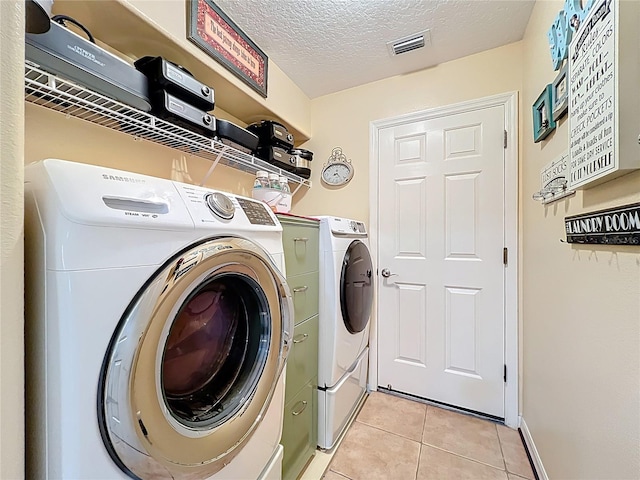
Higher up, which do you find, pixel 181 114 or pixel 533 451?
pixel 181 114

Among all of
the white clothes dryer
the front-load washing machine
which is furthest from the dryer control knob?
the white clothes dryer

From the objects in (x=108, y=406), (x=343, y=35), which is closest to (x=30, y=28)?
(x=108, y=406)

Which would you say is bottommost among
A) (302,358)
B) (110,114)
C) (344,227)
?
(302,358)

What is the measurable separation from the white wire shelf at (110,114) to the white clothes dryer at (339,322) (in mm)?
701

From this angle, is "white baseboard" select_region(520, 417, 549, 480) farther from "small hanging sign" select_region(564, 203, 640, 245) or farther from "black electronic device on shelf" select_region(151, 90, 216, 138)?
"black electronic device on shelf" select_region(151, 90, 216, 138)

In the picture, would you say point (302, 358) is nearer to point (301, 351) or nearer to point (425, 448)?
point (301, 351)

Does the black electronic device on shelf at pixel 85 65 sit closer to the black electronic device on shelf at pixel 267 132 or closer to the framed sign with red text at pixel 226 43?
the framed sign with red text at pixel 226 43

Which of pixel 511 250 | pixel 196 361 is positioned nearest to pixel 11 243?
pixel 196 361

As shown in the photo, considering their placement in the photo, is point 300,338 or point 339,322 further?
point 339,322

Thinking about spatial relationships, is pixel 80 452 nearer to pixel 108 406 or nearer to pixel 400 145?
pixel 108 406

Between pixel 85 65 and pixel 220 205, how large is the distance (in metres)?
0.65

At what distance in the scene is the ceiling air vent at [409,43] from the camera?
1.62 m

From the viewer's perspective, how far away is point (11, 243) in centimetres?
41

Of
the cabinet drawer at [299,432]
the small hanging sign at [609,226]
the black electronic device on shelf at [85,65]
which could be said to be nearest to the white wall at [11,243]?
the black electronic device on shelf at [85,65]
